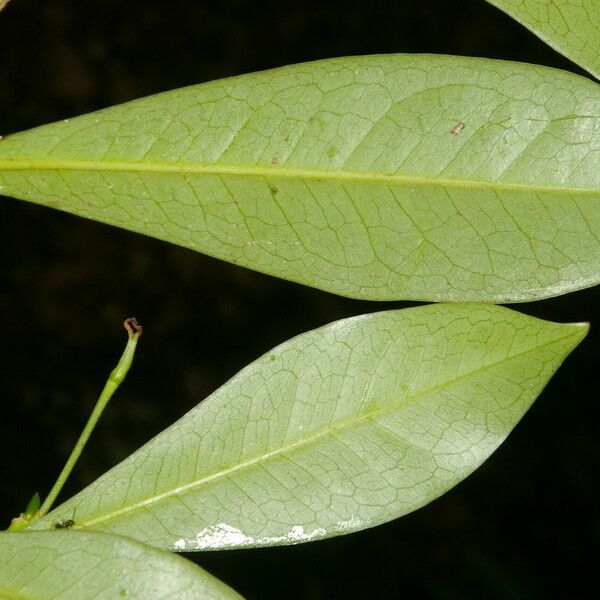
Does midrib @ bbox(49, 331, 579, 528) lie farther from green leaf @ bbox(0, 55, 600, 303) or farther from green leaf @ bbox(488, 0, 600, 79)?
green leaf @ bbox(488, 0, 600, 79)

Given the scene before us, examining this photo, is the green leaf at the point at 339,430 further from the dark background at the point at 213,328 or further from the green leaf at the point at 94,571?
the dark background at the point at 213,328

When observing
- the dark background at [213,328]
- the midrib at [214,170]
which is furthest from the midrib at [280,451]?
the dark background at [213,328]

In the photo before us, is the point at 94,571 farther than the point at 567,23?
No

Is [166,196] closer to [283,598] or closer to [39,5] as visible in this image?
[283,598]

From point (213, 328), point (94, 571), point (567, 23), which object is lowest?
point (94, 571)

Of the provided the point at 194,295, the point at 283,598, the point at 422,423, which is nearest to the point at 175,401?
the point at 194,295

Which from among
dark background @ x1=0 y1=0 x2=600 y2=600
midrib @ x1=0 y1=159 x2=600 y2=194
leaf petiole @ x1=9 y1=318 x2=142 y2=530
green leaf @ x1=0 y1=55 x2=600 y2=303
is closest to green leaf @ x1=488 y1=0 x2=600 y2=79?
green leaf @ x1=0 y1=55 x2=600 y2=303

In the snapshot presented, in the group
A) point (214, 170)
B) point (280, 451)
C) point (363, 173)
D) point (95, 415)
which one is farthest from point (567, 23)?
point (95, 415)

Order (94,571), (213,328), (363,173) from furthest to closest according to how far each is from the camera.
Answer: (213,328)
(363,173)
(94,571)

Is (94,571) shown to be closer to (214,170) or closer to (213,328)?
(214,170)
